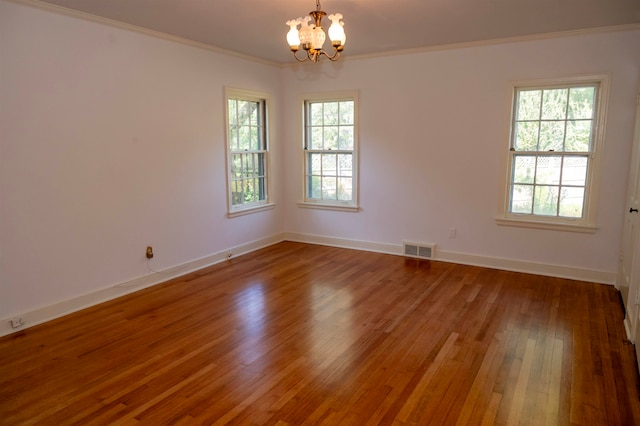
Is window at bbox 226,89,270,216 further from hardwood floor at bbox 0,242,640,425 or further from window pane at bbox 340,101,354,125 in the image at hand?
hardwood floor at bbox 0,242,640,425

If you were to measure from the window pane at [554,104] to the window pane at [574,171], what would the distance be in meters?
0.47

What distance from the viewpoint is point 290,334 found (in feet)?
10.7

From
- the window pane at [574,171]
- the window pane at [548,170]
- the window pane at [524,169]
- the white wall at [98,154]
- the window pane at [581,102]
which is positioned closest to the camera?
the white wall at [98,154]

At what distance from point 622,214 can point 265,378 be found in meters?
3.91

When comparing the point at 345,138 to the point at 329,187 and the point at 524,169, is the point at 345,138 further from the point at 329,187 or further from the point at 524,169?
the point at 524,169

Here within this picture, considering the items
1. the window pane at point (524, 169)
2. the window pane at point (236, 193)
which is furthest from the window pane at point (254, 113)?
the window pane at point (524, 169)

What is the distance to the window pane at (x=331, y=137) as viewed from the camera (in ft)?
19.3

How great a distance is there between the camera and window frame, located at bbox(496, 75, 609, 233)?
4.20 meters

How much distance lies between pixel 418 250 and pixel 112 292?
356 cm

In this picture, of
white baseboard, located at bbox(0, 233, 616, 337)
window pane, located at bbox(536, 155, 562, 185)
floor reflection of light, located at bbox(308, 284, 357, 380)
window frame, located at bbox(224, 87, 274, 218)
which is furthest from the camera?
window frame, located at bbox(224, 87, 274, 218)

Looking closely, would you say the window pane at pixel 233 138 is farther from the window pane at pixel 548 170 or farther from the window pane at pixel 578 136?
the window pane at pixel 578 136

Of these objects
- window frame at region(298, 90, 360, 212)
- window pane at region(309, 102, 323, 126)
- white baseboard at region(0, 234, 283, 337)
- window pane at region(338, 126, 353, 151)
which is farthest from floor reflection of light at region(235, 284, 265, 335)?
window pane at region(309, 102, 323, 126)

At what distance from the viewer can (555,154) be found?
177 inches

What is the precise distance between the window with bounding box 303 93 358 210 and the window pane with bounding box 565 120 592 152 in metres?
2.50
